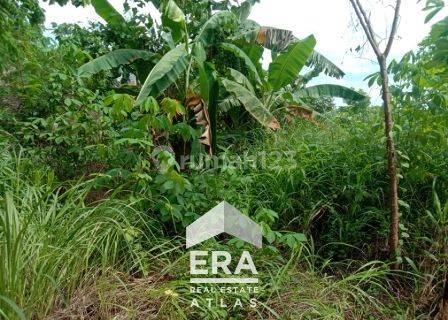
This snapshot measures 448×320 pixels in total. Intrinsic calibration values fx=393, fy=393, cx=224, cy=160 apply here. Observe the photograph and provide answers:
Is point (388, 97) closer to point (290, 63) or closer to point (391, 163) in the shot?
point (391, 163)

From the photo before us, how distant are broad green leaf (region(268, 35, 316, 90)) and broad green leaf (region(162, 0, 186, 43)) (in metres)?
1.37

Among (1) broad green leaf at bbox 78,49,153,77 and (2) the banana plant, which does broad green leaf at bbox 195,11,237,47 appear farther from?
(1) broad green leaf at bbox 78,49,153,77

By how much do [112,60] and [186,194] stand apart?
273 cm

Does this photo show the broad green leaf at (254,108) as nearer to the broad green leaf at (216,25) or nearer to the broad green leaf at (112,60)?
the broad green leaf at (216,25)

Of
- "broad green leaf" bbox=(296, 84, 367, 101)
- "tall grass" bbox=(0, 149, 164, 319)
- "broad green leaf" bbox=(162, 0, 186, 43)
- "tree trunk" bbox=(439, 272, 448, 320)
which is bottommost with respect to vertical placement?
"tree trunk" bbox=(439, 272, 448, 320)

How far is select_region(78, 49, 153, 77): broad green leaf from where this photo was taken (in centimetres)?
475

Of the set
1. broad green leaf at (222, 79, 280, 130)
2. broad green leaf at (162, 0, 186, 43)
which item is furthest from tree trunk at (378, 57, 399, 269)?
broad green leaf at (162, 0, 186, 43)

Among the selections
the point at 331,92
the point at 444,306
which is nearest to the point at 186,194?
the point at 444,306

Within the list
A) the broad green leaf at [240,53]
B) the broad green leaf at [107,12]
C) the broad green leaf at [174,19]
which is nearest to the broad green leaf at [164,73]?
the broad green leaf at [174,19]

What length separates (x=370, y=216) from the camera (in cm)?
304

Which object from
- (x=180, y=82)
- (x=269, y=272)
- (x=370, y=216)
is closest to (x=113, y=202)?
(x=269, y=272)

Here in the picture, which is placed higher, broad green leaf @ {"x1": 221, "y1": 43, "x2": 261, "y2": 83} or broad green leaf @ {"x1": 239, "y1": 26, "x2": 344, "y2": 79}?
A: broad green leaf @ {"x1": 239, "y1": 26, "x2": 344, "y2": 79}

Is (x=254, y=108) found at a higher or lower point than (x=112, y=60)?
lower

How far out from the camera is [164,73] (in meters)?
4.16
